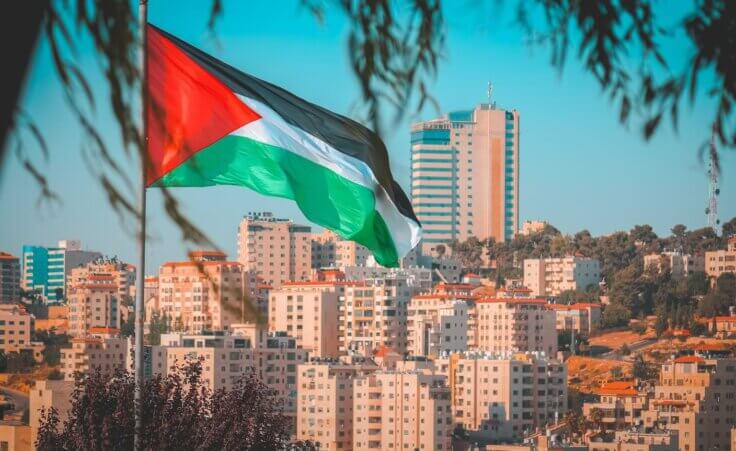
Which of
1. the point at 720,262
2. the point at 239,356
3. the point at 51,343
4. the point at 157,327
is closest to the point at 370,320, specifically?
the point at 157,327

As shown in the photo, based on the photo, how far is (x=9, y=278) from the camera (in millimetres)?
82750

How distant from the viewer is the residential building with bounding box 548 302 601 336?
248 feet

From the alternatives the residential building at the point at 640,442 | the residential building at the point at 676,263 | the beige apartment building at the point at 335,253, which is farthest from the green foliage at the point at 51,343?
the residential building at the point at 676,263

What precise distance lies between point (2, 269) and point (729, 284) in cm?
3127

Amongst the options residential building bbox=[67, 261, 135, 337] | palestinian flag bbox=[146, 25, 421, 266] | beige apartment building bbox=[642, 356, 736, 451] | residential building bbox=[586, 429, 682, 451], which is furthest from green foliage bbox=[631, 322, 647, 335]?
palestinian flag bbox=[146, 25, 421, 266]

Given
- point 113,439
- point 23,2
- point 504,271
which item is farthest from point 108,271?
point 23,2

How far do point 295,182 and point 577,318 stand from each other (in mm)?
68331

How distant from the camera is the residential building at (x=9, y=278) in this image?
79375mm

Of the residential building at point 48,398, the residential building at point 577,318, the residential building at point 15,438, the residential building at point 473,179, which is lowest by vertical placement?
the residential building at point 15,438

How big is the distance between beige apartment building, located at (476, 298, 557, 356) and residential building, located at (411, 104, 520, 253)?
175 feet

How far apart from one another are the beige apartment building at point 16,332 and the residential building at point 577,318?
21415 mm

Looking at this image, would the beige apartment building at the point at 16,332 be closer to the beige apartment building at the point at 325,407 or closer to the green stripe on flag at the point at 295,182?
the beige apartment building at the point at 325,407

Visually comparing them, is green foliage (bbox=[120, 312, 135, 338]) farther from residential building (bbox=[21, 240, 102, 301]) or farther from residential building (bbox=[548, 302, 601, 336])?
residential building (bbox=[21, 240, 102, 301])

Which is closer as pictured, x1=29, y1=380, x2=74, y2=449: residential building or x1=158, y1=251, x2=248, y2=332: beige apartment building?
x1=29, y1=380, x2=74, y2=449: residential building
